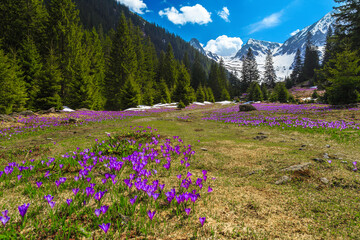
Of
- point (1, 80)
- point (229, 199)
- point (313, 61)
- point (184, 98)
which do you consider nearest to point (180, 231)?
point (229, 199)

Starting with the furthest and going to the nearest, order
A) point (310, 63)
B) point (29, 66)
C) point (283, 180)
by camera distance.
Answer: point (310, 63), point (29, 66), point (283, 180)

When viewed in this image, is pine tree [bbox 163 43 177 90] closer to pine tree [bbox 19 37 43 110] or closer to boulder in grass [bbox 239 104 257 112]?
boulder in grass [bbox 239 104 257 112]

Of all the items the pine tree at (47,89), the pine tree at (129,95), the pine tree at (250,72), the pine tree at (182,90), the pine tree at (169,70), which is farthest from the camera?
the pine tree at (250,72)

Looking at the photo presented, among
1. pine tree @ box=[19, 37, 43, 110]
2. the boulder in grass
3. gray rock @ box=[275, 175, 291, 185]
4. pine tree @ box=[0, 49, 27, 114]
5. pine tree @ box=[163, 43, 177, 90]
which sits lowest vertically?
gray rock @ box=[275, 175, 291, 185]

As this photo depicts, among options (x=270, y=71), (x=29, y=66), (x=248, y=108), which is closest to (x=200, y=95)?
(x=248, y=108)

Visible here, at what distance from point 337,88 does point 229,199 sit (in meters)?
23.5

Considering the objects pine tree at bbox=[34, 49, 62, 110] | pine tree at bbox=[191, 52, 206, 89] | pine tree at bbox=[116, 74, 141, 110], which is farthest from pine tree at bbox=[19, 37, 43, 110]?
pine tree at bbox=[191, 52, 206, 89]

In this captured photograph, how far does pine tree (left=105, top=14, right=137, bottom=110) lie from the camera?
127ft

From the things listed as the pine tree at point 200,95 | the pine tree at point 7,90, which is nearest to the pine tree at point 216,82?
the pine tree at point 200,95

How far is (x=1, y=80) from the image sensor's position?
13648 millimetres

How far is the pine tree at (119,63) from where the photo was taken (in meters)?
38.6

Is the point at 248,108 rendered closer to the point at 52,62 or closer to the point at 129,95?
the point at 129,95

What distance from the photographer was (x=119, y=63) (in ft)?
127

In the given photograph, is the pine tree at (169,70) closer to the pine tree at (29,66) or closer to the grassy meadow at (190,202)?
the pine tree at (29,66)
